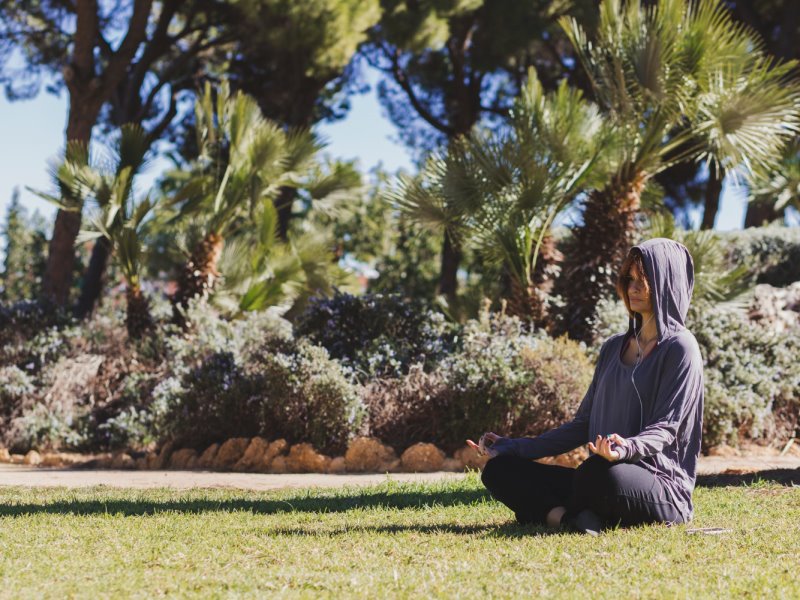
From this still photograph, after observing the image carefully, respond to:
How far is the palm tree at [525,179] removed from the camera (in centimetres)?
1024

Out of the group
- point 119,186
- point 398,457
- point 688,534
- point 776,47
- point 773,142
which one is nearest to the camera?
point 688,534

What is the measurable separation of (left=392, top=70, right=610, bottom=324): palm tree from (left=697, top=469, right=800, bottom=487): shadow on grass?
12.6ft

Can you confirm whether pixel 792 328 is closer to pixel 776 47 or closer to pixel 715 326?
pixel 715 326

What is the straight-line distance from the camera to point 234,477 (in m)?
7.44

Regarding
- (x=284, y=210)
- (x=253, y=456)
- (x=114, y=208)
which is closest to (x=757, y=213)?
(x=284, y=210)

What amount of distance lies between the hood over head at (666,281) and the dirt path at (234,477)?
3.07m

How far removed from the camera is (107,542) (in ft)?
14.0

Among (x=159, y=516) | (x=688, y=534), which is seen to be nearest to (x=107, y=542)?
(x=159, y=516)

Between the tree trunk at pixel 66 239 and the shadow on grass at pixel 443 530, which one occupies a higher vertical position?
the tree trunk at pixel 66 239

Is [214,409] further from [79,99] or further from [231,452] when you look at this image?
[79,99]

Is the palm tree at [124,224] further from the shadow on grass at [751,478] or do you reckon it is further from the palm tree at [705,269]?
the shadow on grass at [751,478]

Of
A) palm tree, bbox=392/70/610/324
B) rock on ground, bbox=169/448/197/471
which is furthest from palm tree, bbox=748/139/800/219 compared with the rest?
rock on ground, bbox=169/448/197/471

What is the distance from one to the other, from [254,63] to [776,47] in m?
10.5

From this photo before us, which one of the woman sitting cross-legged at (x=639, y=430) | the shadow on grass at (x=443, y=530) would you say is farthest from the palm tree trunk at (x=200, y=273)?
the woman sitting cross-legged at (x=639, y=430)
